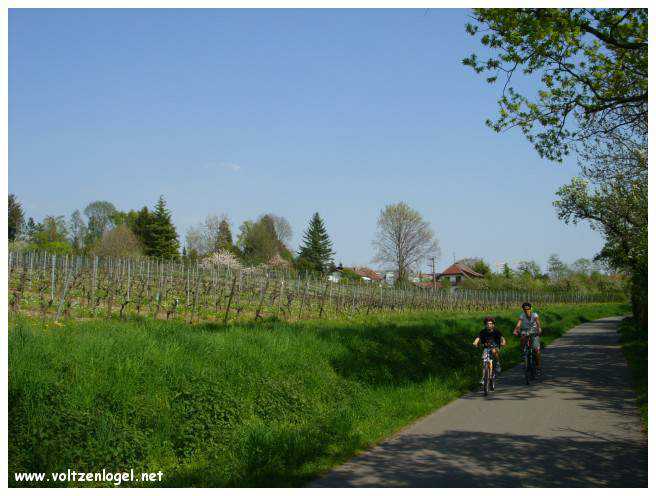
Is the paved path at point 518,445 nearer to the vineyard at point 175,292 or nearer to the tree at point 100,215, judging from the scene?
the vineyard at point 175,292

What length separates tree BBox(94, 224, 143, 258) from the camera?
7056cm

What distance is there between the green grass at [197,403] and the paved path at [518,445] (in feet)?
1.59

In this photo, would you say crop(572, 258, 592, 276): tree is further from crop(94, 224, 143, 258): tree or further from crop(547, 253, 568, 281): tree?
crop(94, 224, 143, 258): tree

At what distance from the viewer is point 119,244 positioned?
71875 millimetres

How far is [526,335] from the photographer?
14664 millimetres

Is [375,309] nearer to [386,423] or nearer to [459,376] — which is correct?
[459,376]

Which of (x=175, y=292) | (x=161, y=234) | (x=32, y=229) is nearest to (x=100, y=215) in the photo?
(x=32, y=229)

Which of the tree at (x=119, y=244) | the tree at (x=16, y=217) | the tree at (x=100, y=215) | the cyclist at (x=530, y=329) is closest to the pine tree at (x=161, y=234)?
the tree at (x=119, y=244)

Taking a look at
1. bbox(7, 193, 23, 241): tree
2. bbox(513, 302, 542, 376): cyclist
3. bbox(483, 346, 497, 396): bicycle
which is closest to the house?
bbox(7, 193, 23, 241): tree

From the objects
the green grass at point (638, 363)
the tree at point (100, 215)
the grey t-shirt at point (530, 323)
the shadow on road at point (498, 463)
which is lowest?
the green grass at point (638, 363)

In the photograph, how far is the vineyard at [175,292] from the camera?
719 inches

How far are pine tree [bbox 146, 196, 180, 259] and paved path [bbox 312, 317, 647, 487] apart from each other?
→ 65.9 m
